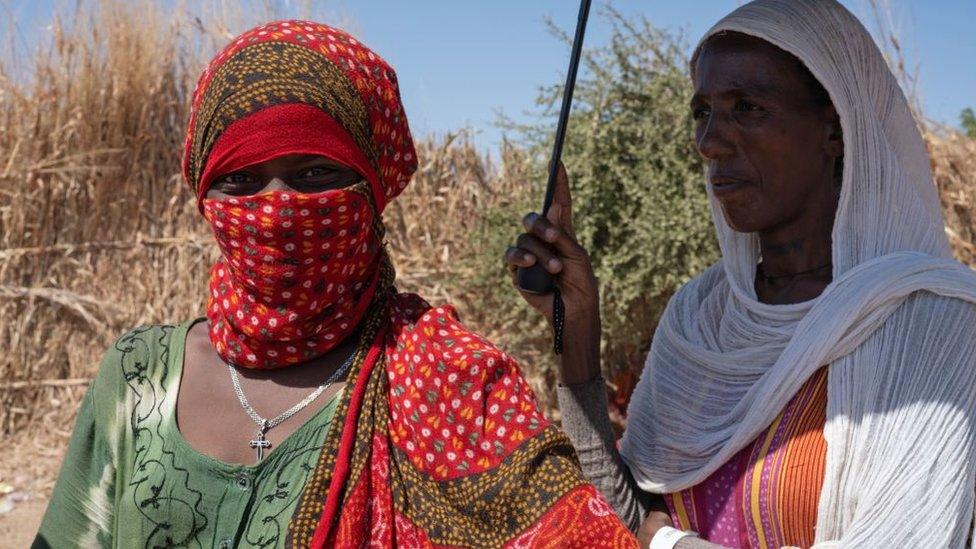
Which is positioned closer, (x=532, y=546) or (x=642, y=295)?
(x=532, y=546)

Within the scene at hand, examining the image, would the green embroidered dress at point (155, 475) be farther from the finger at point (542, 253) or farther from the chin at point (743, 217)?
the chin at point (743, 217)

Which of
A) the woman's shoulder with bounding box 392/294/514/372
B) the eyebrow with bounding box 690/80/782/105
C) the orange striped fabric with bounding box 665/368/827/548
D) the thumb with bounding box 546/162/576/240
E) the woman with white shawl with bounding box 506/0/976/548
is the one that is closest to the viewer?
the woman's shoulder with bounding box 392/294/514/372

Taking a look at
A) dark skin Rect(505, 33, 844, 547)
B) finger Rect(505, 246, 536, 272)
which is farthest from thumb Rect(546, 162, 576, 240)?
finger Rect(505, 246, 536, 272)

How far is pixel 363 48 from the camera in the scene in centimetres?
229

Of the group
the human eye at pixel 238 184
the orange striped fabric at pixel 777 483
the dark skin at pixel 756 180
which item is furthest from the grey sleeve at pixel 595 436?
the human eye at pixel 238 184

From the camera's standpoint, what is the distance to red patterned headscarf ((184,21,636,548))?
2076 millimetres

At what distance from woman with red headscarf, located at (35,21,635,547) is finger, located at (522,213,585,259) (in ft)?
1.25

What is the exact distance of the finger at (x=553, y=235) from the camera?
8.49ft

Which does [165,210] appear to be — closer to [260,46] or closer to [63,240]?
[63,240]

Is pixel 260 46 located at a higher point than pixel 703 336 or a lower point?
higher

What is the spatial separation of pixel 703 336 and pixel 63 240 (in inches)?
263

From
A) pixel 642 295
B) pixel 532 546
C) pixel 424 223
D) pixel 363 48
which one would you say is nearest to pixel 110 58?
pixel 424 223

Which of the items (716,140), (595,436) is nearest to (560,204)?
(716,140)

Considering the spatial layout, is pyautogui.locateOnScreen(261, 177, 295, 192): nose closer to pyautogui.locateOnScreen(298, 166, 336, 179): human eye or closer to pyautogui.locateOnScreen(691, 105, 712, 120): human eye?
pyautogui.locateOnScreen(298, 166, 336, 179): human eye
